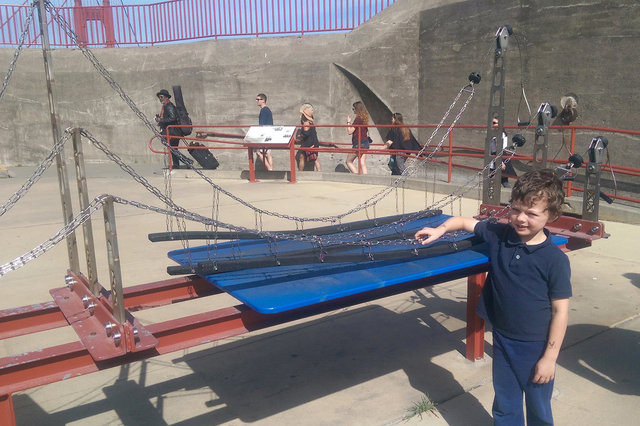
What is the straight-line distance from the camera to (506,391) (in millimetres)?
2436

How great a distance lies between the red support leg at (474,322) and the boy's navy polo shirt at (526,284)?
3.13ft

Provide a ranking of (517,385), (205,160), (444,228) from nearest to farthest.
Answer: (517,385), (444,228), (205,160)

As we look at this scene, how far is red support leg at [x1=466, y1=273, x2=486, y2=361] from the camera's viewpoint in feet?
11.3

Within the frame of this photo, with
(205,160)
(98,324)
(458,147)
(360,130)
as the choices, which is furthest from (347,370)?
(205,160)

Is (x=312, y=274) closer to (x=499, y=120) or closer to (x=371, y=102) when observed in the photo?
(x=499, y=120)

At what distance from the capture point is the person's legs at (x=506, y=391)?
2.42 meters

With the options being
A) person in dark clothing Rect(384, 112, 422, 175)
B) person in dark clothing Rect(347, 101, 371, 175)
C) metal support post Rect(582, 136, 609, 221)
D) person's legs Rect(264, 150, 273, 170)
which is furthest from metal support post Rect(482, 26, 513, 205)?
person's legs Rect(264, 150, 273, 170)

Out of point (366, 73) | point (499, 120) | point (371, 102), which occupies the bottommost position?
point (499, 120)

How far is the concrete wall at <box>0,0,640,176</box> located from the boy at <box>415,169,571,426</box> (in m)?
8.90

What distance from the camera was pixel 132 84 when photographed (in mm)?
16344

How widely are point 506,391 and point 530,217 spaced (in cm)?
79

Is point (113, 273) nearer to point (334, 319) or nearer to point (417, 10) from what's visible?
point (334, 319)

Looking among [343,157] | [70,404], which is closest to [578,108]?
[343,157]

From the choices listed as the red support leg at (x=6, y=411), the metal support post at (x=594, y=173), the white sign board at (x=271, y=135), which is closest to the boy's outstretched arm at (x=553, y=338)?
the metal support post at (x=594, y=173)
